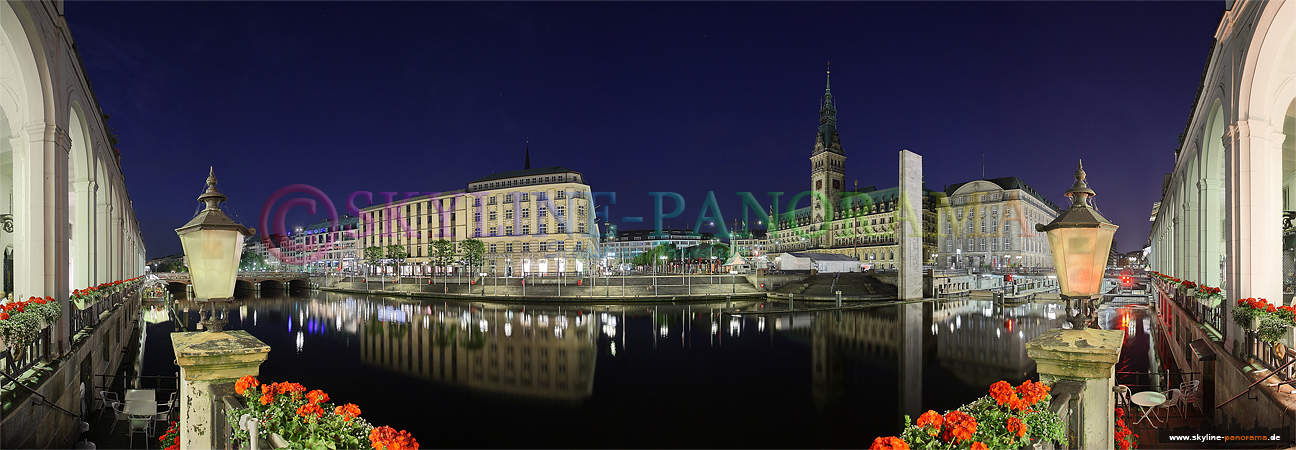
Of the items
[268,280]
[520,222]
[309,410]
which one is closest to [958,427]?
[309,410]

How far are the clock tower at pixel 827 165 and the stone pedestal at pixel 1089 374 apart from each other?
11850 centimetres

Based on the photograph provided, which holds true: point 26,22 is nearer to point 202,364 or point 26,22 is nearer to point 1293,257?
point 202,364

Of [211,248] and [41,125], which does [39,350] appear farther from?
[211,248]

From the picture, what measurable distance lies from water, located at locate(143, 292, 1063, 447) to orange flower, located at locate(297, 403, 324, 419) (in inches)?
386

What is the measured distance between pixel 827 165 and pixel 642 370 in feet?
352

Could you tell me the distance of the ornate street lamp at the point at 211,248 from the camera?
19.5 feet

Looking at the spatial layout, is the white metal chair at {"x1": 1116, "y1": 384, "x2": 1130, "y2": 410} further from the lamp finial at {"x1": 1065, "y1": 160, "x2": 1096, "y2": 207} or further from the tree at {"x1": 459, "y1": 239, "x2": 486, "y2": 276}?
the tree at {"x1": 459, "y1": 239, "x2": 486, "y2": 276}

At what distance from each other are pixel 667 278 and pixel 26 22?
4932 cm

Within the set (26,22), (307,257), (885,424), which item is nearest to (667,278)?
(885,424)

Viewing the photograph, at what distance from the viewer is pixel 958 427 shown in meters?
3.96

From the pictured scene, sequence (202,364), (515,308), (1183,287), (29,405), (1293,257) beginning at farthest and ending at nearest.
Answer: (515,308)
(1293,257)
(1183,287)
(29,405)
(202,364)

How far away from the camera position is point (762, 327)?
112 feet

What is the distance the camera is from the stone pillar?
4966 cm

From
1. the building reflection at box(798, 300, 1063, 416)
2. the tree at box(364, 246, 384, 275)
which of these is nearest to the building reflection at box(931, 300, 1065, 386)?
the building reflection at box(798, 300, 1063, 416)
